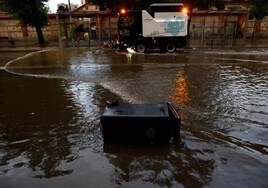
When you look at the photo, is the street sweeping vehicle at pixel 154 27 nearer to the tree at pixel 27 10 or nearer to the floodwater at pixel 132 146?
the floodwater at pixel 132 146

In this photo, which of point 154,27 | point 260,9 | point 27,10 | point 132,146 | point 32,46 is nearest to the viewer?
point 132,146

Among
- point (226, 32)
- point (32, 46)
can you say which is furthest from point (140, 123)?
point (226, 32)

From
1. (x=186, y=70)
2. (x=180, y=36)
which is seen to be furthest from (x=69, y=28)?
(x=186, y=70)

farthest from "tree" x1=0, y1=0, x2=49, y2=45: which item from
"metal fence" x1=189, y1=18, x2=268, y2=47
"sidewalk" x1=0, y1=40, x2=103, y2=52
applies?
"metal fence" x1=189, y1=18, x2=268, y2=47

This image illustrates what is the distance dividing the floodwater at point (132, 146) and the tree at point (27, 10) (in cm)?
1664

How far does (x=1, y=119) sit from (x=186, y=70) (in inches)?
336

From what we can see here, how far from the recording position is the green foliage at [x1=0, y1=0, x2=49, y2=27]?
26072mm

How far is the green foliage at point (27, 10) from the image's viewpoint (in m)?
26.1

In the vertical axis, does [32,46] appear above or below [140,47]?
below

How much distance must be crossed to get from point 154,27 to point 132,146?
1619 cm

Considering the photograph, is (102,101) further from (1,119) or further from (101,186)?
(101,186)

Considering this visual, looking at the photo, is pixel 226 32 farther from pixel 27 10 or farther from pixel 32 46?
pixel 27 10

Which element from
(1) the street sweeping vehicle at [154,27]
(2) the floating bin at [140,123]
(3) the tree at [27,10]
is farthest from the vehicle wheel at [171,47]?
(2) the floating bin at [140,123]

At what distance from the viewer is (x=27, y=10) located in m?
26.2
